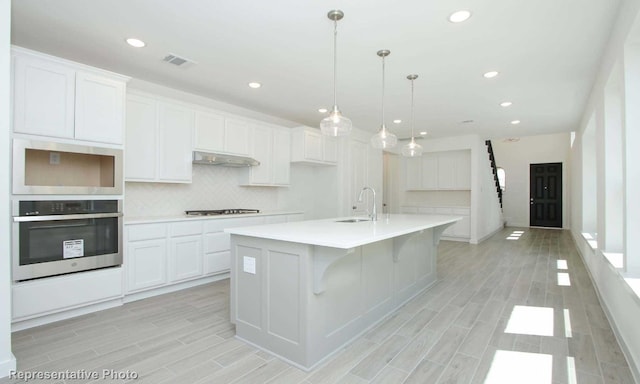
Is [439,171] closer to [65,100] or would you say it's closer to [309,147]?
[309,147]

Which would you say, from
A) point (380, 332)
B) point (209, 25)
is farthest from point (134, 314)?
point (209, 25)

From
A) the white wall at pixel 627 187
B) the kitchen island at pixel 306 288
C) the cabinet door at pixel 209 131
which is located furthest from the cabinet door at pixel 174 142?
the white wall at pixel 627 187

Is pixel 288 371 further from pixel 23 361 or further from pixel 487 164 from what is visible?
pixel 487 164

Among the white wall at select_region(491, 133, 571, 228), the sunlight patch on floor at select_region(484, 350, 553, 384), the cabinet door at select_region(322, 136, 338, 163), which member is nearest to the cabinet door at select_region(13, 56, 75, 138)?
the cabinet door at select_region(322, 136, 338, 163)

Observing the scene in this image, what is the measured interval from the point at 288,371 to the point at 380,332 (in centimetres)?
92

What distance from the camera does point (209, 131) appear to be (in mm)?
4281

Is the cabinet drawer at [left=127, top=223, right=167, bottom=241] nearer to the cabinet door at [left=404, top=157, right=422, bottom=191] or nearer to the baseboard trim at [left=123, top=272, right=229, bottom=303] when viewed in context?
the baseboard trim at [left=123, top=272, right=229, bottom=303]

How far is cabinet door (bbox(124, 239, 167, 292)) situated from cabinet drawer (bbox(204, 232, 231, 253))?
1.74 feet

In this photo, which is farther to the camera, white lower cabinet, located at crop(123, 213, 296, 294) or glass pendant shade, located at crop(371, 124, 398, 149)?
glass pendant shade, located at crop(371, 124, 398, 149)

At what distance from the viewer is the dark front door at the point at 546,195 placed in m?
10.5

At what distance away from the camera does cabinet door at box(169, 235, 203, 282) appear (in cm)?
370

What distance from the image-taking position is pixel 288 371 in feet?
6.82

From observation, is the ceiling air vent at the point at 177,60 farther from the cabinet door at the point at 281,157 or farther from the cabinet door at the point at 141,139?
the cabinet door at the point at 281,157

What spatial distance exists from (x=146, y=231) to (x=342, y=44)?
9.21ft
